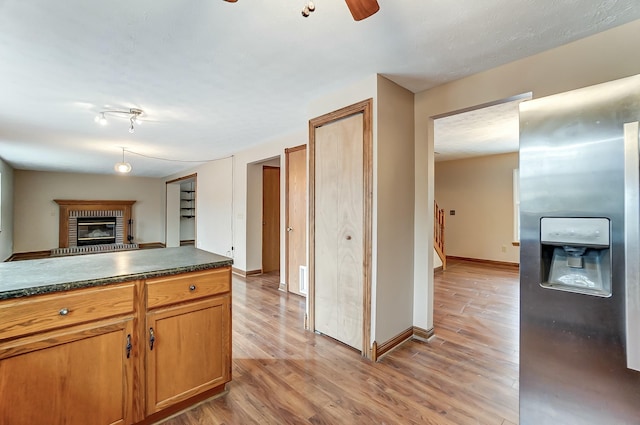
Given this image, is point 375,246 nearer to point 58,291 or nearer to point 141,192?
point 58,291

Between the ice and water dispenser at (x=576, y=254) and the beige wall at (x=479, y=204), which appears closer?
the ice and water dispenser at (x=576, y=254)

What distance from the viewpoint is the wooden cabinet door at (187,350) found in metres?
1.58

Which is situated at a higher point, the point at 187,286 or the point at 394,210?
the point at 394,210

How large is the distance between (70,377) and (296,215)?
121 inches

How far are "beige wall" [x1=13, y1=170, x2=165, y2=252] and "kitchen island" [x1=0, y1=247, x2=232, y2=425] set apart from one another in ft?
27.3

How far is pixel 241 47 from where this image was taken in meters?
1.93

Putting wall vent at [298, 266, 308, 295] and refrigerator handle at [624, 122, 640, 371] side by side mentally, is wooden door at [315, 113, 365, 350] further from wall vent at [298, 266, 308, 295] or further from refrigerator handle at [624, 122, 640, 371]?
refrigerator handle at [624, 122, 640, 371]

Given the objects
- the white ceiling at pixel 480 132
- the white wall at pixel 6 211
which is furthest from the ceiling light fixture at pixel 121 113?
the white wall at pixel 6 211

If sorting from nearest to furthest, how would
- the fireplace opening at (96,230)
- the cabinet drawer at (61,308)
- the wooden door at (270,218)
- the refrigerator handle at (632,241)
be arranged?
the refrigerator handle at (632,241), the cabinet drawer at (61,308), the wooden door at (270,218), the fireplace opening at (96,230)

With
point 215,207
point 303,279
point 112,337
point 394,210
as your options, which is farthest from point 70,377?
point 215,207

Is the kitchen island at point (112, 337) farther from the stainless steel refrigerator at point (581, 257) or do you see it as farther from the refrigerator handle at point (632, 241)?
the refrigerator handle at point (632, 241)

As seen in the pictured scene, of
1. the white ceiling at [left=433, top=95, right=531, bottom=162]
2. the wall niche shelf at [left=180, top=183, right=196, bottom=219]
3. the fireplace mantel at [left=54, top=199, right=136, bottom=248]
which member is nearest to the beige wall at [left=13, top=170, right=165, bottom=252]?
the fireplace mantel at [left=54, top=199, right=136, bottom=248]

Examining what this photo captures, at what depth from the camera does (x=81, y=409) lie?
1354 mm

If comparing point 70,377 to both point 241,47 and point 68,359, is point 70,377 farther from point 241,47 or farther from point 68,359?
point 241,47
